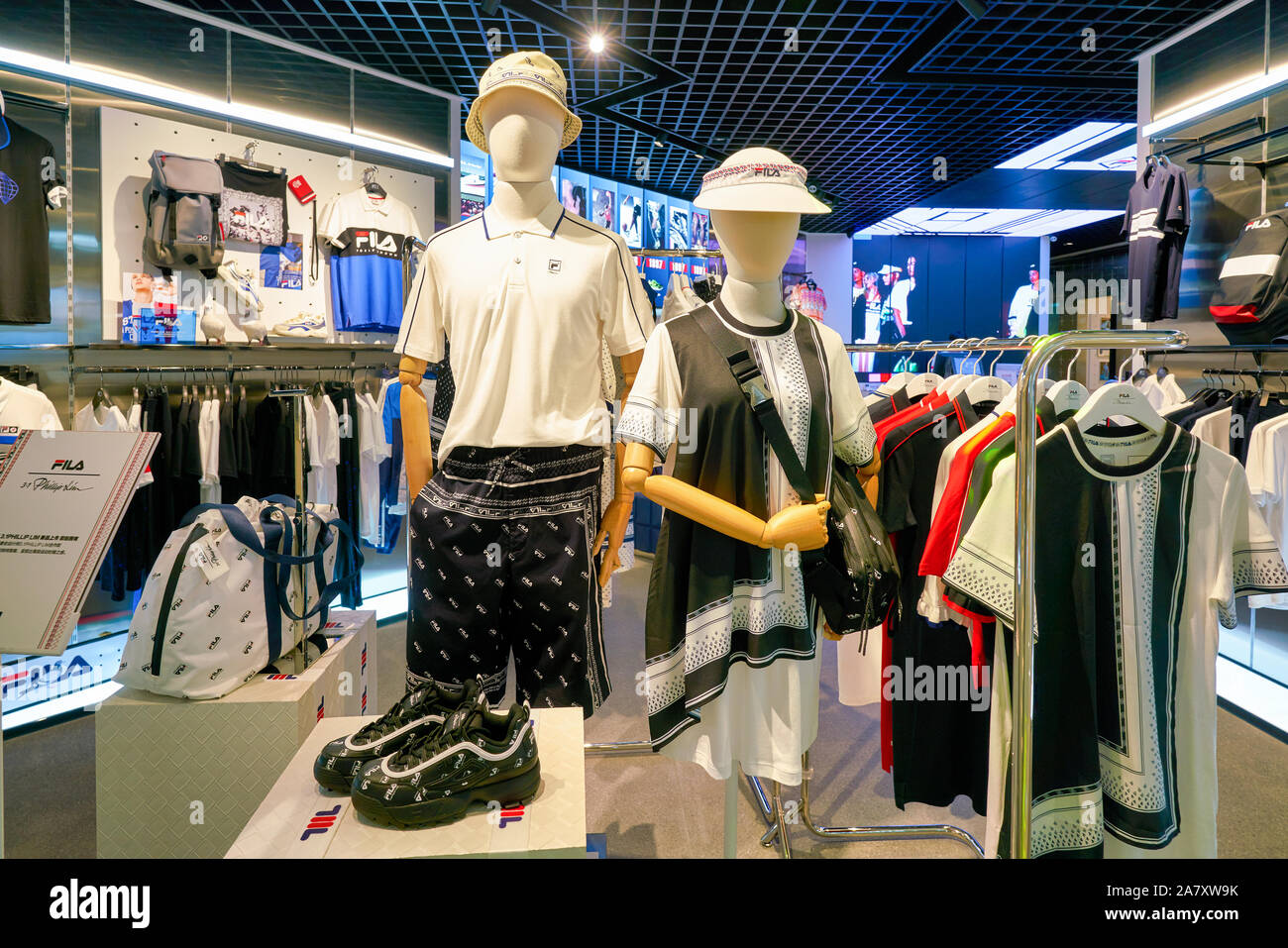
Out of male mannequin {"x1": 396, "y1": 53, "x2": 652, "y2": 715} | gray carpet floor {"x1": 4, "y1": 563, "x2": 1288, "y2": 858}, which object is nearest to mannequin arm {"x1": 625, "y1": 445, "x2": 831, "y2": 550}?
male mannequin {"x1": 396, "y1": 53, "x2": 652, "y2": 715}

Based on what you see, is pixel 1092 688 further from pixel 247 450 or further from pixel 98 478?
pixel 247 450

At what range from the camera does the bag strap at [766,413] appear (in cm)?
155

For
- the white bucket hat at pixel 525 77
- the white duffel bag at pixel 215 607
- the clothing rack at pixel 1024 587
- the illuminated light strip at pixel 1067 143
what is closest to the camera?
the clothing rack at pixel 1024 587

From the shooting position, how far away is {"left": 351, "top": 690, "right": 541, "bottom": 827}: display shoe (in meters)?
1.23

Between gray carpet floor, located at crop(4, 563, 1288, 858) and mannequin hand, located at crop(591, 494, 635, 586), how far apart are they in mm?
996

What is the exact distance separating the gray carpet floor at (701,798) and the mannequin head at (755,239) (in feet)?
5.68

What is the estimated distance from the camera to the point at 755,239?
1.60 meters

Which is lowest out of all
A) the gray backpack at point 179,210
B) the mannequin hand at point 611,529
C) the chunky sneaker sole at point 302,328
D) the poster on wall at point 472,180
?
the mannequin hand at point 611,529

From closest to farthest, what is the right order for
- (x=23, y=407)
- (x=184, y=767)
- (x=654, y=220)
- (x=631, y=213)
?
1. (x=184, y=767)
2. (x=23, y=407)
3. (x=631, y=213)
4. (x=654, y=220)

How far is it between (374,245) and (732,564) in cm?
370

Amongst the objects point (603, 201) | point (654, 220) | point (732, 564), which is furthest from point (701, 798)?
point (654, 220)

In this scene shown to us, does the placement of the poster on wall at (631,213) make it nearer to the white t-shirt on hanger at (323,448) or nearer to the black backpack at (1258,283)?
the white t-shirt on hanger at (323,448)

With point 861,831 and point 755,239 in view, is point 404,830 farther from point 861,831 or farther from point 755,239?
point 861,831

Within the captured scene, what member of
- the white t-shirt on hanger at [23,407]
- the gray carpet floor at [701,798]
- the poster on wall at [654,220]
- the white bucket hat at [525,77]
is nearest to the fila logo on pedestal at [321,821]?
the gray carpet floor at [701,798]
